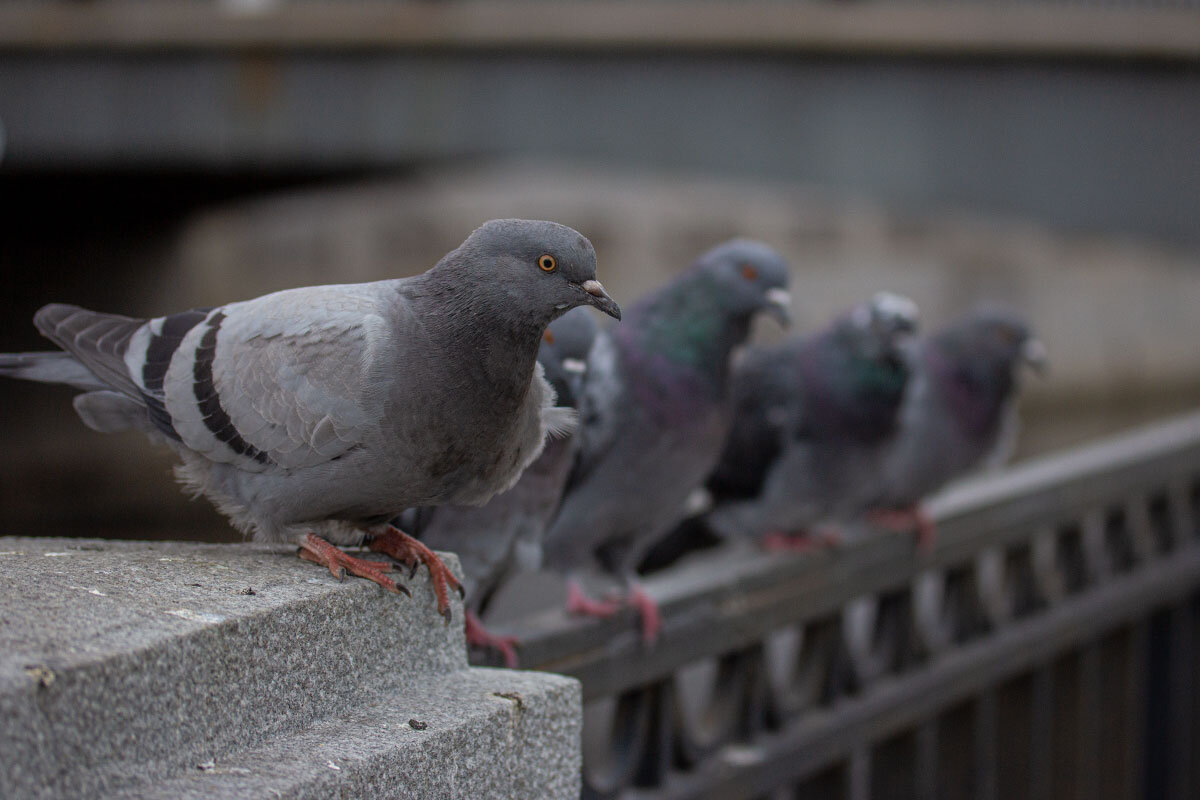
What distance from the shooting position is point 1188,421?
7.25m

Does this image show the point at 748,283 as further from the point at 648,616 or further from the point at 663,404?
the point at 648,616

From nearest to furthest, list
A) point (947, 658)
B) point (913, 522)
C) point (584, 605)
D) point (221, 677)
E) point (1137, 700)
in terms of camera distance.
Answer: point (221, 677) → point (584, 605) → point (947, 658) → point (913, 522) → point (1137, 700)

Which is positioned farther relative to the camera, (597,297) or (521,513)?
(521,513)

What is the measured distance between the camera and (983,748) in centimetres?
512

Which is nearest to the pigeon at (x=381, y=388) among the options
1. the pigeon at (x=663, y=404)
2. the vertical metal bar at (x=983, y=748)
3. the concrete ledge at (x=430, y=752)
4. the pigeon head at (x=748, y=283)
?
the concrete ledge at (x=430, y=752)

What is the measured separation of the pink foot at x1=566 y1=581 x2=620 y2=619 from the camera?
11.9ft

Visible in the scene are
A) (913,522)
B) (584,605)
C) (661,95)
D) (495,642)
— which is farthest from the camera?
(661,95)

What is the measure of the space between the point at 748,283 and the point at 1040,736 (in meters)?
2.52

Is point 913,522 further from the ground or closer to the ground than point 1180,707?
further from the ground

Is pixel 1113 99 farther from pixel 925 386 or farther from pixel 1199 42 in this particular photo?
pixel 925 386

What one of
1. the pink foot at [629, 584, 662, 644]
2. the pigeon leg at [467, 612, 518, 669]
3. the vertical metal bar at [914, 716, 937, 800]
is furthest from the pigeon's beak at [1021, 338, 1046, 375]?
the pigeon leg at [467, 612, 518, 669]

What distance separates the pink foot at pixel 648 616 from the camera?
12.0 ft

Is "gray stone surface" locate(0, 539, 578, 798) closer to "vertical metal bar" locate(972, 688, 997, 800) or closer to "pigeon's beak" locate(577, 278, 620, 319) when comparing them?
"pigeon's beak" locate(577, 278, 620, 319)

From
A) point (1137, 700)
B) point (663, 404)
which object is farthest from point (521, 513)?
point (1137, 700)
